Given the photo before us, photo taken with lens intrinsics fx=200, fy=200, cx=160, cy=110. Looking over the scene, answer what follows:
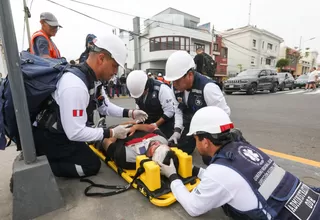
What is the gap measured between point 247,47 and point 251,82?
21429 mm

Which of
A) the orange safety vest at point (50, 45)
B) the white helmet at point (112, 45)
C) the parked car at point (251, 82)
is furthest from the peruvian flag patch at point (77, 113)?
the parked car at point (251, 82)

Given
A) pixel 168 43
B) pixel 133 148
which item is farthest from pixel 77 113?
pixel 168 43

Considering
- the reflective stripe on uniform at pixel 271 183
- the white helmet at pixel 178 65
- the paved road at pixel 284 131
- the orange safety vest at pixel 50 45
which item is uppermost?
the orange safety vest at pixel 50 45

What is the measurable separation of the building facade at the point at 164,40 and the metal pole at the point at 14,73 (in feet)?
74.4

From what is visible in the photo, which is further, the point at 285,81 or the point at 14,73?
the point at 285,81

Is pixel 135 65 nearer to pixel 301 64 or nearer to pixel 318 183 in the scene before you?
pixel 318 183


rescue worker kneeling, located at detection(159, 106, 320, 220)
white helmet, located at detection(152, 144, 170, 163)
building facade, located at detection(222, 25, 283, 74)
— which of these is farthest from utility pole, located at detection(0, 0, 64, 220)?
building facade, located at detection(222, 25, 283, 74)

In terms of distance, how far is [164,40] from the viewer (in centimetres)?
2408

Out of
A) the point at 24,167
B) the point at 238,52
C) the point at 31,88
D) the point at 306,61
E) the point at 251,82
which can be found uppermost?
the point at 306,61

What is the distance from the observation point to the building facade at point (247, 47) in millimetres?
29578

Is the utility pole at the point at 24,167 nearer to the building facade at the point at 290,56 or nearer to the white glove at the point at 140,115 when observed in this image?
the white glove at the point at 140,115

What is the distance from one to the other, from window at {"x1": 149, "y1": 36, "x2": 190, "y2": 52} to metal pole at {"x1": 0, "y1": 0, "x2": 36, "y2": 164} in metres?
23.6

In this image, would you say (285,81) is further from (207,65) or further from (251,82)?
(207,65)

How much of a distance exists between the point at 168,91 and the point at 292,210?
7.60 ft
